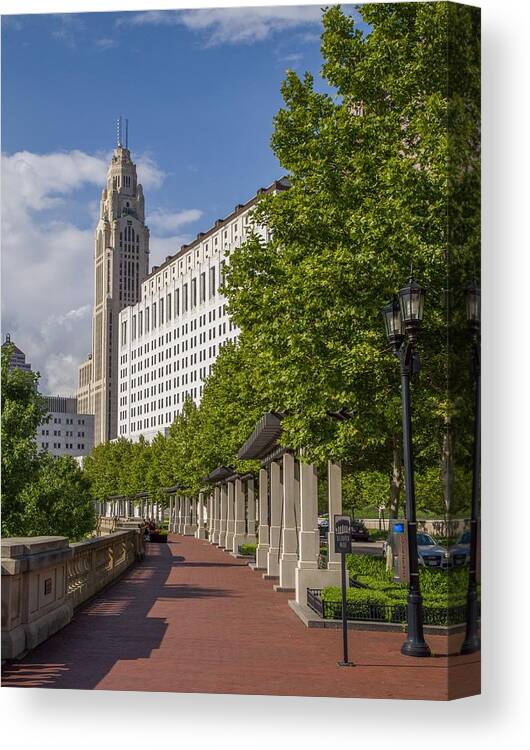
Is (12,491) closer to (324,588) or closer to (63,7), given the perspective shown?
(324,588)

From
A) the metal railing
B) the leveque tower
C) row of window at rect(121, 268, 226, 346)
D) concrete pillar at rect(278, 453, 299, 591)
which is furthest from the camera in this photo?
row of window at rect(121, 268, 226, 346)

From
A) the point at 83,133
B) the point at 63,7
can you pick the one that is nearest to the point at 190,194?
the point at 83,133

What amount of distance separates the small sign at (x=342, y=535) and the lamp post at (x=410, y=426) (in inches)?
49.7

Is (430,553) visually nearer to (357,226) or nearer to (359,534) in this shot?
(357,226)

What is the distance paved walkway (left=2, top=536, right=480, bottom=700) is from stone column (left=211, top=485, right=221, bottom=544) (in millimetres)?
39100

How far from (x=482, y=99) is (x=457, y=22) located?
125 cm

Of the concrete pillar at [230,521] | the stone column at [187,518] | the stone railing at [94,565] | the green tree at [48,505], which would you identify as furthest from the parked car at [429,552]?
the stone column at [187,518]

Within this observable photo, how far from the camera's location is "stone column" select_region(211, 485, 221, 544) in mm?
62688

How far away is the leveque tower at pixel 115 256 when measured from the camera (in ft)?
53.7

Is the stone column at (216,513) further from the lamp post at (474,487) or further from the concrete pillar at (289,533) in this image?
the lamp post at (474,487)

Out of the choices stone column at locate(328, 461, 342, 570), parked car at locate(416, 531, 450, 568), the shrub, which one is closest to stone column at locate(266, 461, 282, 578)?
parked car at locate(416, 531, 450, 568)

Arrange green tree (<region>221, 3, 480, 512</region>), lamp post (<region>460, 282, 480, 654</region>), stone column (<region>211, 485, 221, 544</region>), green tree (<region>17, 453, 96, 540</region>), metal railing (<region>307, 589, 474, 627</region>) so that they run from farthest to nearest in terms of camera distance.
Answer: stone column (<region>211, 485, 221, 544</region>)
green tree (<region>17, 453, 96, 540</region>)
green tree (<region>221, 3, 480, 512</region>)
metal railing (<region>307, 589, 474, 627</region>)
lamp post (<region>460, 282, 480, 654</region>)

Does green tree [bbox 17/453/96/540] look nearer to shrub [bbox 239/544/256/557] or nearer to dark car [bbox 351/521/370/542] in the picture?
shrub [bbox 239/544/256/557]

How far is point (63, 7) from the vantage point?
635 inches
